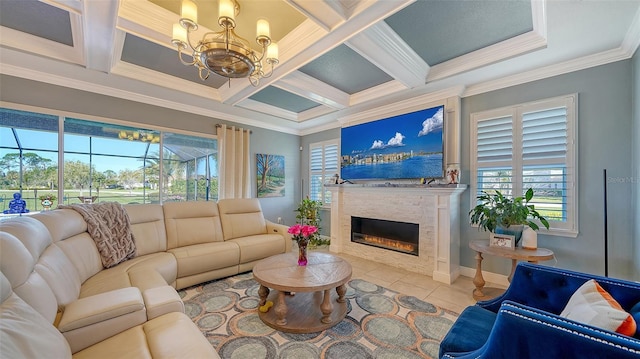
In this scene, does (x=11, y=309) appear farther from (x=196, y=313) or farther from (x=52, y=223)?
(x=196, y=313)

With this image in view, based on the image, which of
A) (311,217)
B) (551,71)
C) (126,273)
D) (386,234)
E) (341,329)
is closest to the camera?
(341,329)

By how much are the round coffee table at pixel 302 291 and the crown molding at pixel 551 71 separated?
285cm

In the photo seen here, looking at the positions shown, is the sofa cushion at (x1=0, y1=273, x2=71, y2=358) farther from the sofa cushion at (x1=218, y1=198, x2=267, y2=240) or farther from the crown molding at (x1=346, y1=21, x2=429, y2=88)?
the crown molding at (x1=346, y1=21, x2=429, y2=88)

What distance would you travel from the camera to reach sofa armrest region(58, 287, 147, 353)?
1159 mm

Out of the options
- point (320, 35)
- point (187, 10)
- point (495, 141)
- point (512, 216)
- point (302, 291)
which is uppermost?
point (320, 35)

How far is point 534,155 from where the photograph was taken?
2.73 m

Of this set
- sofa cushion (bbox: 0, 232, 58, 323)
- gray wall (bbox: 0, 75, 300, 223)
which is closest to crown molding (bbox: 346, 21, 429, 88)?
sofa cushion (bbox: 0, 232, 58, 323)

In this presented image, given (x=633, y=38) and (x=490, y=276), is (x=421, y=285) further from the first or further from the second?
(x=633, y=38)

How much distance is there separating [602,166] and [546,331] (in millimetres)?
2751

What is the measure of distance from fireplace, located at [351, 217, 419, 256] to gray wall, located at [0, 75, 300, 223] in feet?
6.45

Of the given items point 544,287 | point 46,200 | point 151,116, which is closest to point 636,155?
point 544,287

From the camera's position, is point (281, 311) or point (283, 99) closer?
point (281, 311)

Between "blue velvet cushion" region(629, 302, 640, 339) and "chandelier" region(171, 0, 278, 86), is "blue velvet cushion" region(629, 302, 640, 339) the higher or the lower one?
the lower one

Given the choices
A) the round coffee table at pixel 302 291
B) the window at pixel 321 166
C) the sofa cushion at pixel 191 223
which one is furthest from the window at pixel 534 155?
the sofa cushion at pixel 191 223
